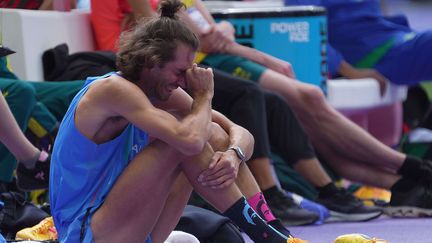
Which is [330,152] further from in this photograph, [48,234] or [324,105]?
[48,234]

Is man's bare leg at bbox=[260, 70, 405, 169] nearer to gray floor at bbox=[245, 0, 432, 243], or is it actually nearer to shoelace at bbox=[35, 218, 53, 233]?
gray floor at bbox=[245, 0, 432, 243]

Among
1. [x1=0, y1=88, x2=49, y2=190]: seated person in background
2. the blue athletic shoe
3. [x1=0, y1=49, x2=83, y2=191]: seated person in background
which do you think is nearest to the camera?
[x1=0, y1=88, x2=49, y2=190]: seated person in background

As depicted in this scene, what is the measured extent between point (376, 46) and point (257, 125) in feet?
6.48

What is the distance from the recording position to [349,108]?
5.53 meters

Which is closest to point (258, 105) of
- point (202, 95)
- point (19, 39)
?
point (19, 39)

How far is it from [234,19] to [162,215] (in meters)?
2.32

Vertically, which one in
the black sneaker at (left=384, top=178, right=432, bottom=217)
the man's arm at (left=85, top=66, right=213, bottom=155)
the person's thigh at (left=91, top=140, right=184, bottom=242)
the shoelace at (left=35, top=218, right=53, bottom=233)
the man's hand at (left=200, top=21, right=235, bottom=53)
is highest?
the man's arm at (left=85, top=66, right=213, bottom=155)

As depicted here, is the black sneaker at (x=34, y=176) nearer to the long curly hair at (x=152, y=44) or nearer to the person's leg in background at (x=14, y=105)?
the person's leg in background at (x=14, y=105)

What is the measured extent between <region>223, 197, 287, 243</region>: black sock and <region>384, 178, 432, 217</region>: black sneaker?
1.69 meters

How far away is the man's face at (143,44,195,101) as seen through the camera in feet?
8.63

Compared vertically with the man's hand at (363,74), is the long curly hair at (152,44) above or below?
above

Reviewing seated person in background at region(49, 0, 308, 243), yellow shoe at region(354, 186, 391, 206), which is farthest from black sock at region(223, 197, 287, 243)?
yellow shoe at region(354, 186, 391, 206)

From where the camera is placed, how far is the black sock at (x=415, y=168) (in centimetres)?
443

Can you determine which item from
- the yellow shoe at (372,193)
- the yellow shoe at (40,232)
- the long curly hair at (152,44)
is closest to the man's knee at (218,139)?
the long curly hair at (152,44)
